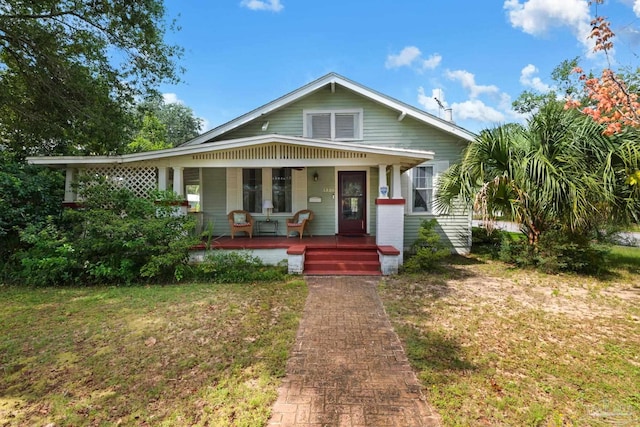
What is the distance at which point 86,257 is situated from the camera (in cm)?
611

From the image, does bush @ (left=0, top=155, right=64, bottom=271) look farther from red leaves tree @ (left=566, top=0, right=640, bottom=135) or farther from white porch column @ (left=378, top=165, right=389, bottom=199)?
red leaves tree @ (left=566, top=0, right=640, bottom=135)

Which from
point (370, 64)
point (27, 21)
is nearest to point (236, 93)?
point (370, 64)

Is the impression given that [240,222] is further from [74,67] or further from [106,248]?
[74,67]

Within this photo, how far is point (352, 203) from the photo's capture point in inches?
375

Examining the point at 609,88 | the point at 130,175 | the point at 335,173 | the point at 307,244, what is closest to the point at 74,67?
the point at 130,175

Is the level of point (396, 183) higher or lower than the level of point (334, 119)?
lower

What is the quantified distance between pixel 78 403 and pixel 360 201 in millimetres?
7979

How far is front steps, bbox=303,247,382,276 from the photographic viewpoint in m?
6.79

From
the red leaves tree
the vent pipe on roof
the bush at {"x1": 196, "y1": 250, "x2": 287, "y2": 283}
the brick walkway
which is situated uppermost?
the vent pipe on roof

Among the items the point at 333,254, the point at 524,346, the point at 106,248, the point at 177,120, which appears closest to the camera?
the point at 524,346

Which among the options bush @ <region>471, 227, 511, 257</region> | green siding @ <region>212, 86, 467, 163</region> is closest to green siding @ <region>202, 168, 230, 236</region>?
green siding @ <region>212, 86, 467, 163</region>

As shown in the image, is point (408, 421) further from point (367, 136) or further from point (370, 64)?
point (370, 64)

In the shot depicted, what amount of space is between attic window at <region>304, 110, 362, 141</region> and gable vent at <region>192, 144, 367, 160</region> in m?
2.38

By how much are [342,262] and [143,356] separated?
14.9ft
